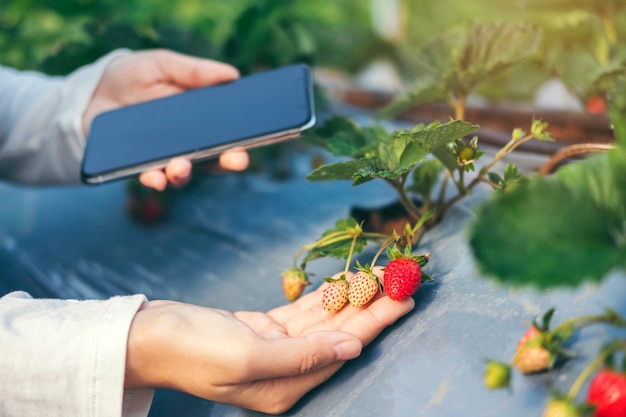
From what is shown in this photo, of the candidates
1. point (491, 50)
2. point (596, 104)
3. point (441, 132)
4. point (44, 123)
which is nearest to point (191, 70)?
point (44, 123)

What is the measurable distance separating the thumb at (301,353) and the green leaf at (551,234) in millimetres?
225

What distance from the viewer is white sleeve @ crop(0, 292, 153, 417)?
26.6 inches

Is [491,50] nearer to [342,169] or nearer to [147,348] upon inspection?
[342,169]

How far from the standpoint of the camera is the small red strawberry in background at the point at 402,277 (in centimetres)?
68

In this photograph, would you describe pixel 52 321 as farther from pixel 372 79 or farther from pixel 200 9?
pixel 200 9

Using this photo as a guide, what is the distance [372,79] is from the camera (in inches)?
73.8

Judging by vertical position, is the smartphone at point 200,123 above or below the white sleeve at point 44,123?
above

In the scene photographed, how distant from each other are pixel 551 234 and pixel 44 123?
113 centimetres

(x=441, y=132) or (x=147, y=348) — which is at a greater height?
(x=441, y=132)

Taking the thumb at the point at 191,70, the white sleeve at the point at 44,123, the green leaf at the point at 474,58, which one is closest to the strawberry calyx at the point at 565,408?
→ the green leaf at the point at 474,58


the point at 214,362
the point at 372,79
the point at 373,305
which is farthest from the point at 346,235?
the point at 372,79

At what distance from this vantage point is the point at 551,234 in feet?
1.59

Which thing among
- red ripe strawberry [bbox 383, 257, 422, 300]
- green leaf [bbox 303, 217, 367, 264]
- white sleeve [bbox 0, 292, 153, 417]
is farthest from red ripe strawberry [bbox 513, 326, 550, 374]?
white sleeve [bbox 0, 292, 153, 417]

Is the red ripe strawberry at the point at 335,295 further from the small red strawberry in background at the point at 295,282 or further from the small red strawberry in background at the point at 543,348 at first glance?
the small red strawberry in background at the point at 543,348
